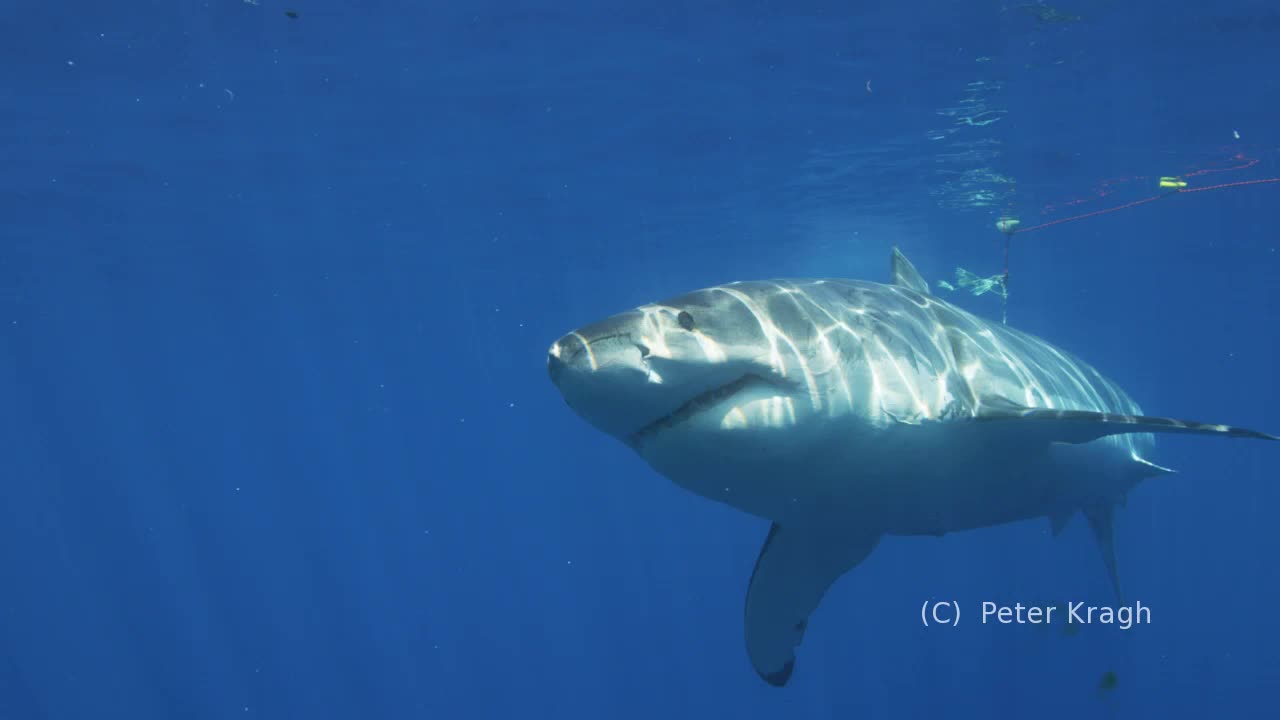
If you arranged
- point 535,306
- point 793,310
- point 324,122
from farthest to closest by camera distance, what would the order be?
point 535,306 → point 324,122 → point 793,310

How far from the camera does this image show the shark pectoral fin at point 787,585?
203 inches

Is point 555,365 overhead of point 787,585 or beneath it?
overhead

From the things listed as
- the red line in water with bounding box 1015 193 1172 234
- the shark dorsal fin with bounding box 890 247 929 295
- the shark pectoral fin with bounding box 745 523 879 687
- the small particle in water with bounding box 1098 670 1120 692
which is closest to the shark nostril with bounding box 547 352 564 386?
the shark pectoral fin with bounding box 745 523 879 687

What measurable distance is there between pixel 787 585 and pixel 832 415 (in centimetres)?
257

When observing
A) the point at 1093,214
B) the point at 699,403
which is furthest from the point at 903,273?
the point at 1093,214

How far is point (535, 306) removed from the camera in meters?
43.0

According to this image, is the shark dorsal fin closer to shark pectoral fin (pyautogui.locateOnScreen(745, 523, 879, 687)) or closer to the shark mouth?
shark pectoral fin (pyautogui.locateOnScreen(745, 523, 879, 687))

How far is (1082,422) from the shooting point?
3709 millimetres

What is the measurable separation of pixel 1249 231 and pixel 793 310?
2952cm

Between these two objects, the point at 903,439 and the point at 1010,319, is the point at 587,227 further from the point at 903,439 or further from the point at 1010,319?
the point at 1010,319

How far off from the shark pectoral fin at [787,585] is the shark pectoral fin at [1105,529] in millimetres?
3009

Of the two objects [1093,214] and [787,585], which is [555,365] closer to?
[787,585]

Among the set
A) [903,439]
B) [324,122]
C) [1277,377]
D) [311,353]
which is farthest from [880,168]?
[1277,377]

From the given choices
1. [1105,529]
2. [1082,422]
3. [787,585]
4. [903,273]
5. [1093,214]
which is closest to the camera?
[1082,422]
